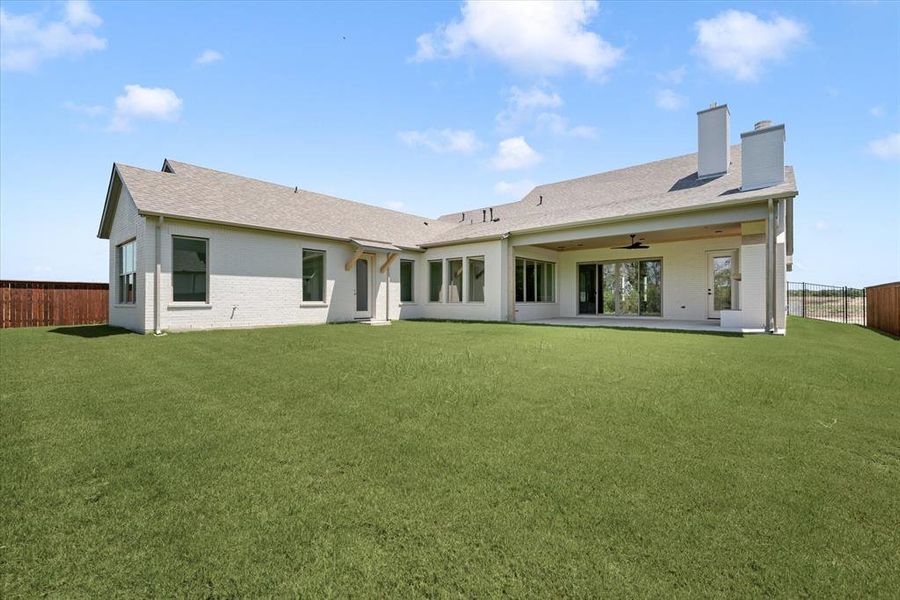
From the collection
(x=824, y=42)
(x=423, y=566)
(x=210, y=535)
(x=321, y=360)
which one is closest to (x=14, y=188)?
(x=321, y=360)

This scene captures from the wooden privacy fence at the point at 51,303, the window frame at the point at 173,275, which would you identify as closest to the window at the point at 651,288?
the window frame at the point at 173,275

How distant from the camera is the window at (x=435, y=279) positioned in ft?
55.3

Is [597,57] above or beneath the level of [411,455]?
above

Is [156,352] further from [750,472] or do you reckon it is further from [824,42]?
[824,42]

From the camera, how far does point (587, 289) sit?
1750cm

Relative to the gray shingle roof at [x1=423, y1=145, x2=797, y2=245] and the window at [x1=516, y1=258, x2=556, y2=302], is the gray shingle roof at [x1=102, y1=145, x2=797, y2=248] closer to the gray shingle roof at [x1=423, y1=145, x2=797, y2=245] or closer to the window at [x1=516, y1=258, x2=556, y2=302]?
the gray shingle roof at [x1=423, y1=145, x2=797, y2=245]

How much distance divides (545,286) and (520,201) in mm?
5228

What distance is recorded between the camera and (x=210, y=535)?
2.10 metres

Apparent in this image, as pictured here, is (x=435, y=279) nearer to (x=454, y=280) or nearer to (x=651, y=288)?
(x=454, y=280)

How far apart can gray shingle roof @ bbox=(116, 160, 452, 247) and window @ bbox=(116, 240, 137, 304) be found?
73.6 inches

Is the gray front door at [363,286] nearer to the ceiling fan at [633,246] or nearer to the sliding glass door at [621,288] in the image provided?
the sliding glass door at [621,288]

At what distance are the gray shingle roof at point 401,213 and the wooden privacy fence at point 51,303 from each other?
24.2 ft

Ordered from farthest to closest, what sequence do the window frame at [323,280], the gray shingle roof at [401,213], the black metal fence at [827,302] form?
the black metal fence at [827,302] → the window frame at [323,280] → the gray shingle roof at [401,213]

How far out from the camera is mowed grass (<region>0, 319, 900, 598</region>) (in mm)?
1822
